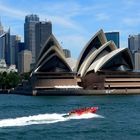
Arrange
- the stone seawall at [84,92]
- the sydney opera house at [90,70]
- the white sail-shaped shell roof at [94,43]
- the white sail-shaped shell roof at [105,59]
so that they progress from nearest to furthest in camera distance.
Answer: the stone seawall at [84,92] < the white sail-shaped shell roof at [105,59] < the sydney opera house at [90,70] < the white sail-shaped shell roof at [94,43]

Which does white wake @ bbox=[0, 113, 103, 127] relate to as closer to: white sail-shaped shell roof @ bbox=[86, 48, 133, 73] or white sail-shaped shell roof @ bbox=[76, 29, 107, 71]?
white sail-shaped shell roof @ bbox=[86, 48, 133, 73]

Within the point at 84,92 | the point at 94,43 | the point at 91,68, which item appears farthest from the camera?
the point at 94,43

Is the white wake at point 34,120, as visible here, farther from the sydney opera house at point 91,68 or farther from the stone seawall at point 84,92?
the sydney opera house at point 91,68

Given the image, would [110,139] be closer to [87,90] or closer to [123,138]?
[123,138]

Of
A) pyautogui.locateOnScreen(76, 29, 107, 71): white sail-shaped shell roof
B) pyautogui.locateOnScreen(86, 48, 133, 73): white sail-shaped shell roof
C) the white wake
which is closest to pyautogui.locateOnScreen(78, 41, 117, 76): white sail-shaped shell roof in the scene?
pyautogui.locateOnScreen(76, 29, 107, 71): white sail-shaped shell roof

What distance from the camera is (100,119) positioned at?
32031 mm

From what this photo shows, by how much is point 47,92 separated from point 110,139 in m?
66.6

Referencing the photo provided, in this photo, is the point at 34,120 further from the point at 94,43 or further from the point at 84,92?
the point at 94,43

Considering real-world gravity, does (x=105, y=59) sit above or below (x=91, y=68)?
above

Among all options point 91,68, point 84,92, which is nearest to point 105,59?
point 91,68

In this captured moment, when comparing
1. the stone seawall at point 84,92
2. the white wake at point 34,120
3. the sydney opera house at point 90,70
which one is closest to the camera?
the white wake at point 34,120

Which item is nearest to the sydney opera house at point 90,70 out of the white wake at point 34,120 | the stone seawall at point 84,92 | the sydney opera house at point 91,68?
the sydney opera house at point 91,68

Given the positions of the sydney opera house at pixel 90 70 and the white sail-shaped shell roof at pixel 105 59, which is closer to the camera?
the white sail-shaped shell roof at pixel 105 59

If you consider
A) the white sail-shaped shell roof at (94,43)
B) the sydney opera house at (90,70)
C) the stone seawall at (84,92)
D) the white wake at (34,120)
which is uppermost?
the white sail-shaped shell roof at (94,43)
